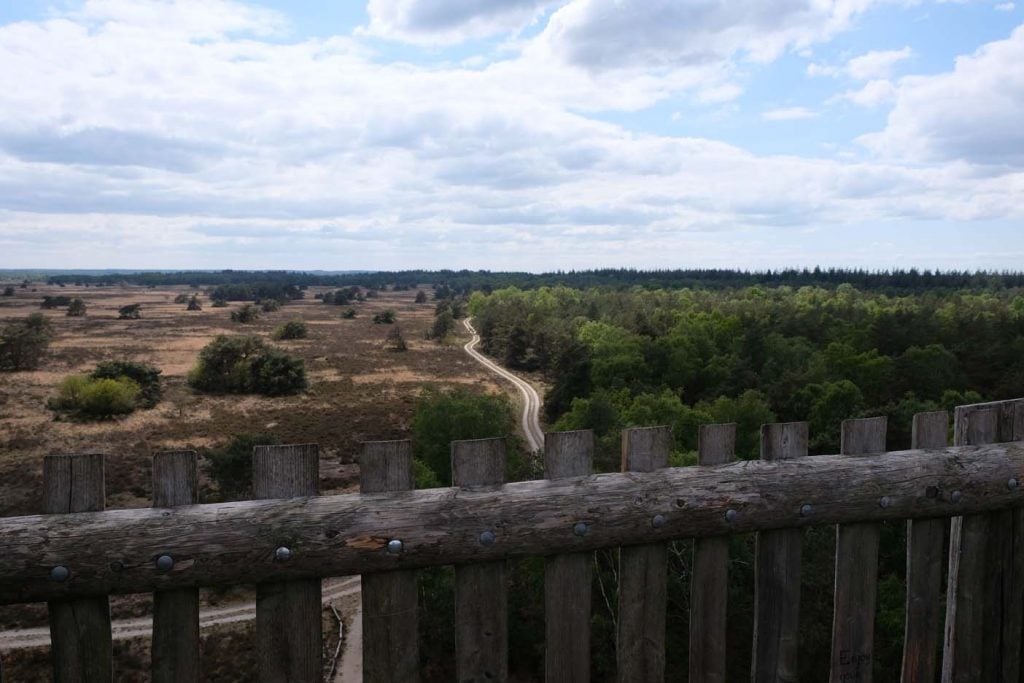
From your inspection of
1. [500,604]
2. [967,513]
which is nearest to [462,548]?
[500,604]

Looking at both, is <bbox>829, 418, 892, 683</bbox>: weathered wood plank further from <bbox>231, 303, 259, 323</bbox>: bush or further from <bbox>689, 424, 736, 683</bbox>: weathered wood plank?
<bbox>231, 303, 259, 323</bbox>: bush

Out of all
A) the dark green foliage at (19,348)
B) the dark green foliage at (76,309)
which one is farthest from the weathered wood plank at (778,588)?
the dark green foliage at (76,309)

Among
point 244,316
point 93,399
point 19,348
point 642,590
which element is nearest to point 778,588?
point 642,590

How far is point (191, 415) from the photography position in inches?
1923

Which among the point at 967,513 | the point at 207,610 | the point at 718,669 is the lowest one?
the point at 207,610

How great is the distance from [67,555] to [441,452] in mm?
29581

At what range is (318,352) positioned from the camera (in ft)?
261

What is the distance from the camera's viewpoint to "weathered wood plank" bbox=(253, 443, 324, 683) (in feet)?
9.38

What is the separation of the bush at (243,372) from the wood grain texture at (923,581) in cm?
5708

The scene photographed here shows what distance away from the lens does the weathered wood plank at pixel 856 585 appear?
352 cm

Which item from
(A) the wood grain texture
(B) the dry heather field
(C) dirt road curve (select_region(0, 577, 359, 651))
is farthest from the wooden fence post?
(B) the dry heather field

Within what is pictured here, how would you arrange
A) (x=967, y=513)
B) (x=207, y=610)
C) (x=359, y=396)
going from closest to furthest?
(x=967, y=513), (x=207, y=610), (x=359, y=396)

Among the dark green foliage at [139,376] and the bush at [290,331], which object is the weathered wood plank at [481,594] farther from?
the bush at [290,331]

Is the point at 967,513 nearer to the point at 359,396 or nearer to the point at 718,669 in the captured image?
the point at 718,669
